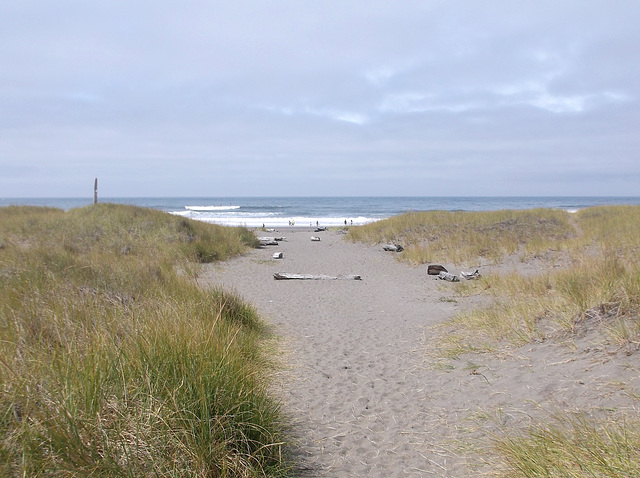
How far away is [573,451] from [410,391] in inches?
85.6

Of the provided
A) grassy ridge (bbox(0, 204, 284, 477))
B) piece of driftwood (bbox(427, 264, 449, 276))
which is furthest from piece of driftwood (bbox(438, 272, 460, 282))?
grassy ridge (bbox(0, 204, 284, 477))

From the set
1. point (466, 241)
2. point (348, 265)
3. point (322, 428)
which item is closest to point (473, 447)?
point (322, 428)

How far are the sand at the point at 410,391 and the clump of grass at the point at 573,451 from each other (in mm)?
248

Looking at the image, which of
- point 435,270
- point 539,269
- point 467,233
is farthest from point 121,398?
point 467,233

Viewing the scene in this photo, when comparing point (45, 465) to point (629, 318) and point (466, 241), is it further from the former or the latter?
point (466, 241)

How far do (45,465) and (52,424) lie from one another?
250 millimetres

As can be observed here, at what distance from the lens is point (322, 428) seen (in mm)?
3893

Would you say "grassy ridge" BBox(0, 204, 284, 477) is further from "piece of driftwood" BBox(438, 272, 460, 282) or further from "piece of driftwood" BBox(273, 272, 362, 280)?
"piece of driftwood" BBox(438, 272, 460, 282)

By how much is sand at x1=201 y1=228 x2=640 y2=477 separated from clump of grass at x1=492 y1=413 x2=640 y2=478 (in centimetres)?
25

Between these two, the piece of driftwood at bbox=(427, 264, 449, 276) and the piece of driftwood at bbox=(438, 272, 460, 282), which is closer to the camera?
the piece of driftwood at bbox=(438, 272, 460, 282)

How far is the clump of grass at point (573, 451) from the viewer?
2.48 meters

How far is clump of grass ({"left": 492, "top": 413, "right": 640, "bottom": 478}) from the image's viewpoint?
8.15ft

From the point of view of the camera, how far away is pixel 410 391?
4.80 metres

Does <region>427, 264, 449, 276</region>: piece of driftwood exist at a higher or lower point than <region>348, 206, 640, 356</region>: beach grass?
lower
